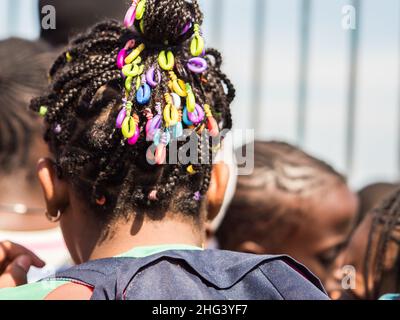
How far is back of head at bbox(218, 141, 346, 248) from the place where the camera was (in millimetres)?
3277

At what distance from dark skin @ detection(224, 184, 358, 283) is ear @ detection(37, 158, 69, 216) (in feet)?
4.88

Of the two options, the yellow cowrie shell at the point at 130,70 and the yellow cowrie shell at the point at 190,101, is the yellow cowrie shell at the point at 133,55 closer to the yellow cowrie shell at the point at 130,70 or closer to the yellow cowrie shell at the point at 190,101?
the yellow cowrie shell at the point at 130,70

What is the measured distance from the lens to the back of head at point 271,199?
129 inches

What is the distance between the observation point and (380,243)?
250cm

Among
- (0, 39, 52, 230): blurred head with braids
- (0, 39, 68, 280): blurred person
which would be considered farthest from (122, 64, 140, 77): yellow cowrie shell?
(0, 39, 52, 230): blurred head with braids

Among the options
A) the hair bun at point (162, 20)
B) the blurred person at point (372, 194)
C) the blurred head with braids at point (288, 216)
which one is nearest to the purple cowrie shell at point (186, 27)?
the hair bun at point (162, 20)

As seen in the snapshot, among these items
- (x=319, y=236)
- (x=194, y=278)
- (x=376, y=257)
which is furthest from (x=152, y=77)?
(x=319, y=236)

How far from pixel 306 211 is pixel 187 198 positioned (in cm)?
160

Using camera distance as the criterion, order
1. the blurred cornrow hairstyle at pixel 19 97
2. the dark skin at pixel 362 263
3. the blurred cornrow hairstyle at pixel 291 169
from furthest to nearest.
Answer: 1. the blurred cornrow hairstyle at pixel 291 169
2. the blurred cornrow hairstyle at pixel 19 97
3. the dark skin at pixel 362 263

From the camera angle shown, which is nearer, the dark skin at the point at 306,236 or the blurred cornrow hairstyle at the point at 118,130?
the blurred cornrow hairstyle at the point at 118,130

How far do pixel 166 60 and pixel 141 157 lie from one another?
0.74ft

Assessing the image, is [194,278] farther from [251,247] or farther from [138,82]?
[251,247]

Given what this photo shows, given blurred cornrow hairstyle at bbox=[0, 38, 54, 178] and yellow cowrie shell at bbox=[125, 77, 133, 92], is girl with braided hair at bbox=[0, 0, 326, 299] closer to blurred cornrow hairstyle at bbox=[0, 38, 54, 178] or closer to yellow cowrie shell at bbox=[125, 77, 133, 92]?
yellow cowrie shell at bbox=[125, 77, 133, 92]
